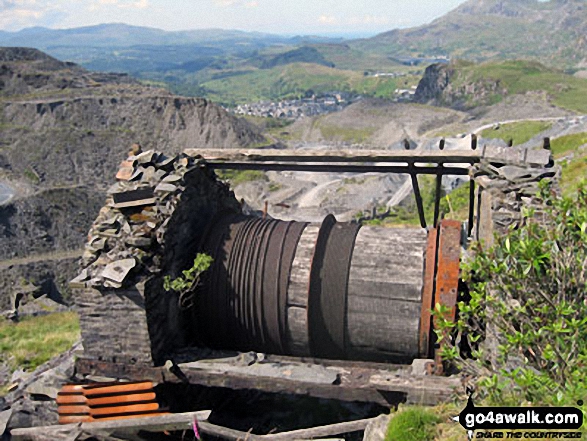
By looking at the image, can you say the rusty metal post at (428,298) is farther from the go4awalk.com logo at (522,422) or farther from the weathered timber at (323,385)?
the go4awalk.com logo at (522,422)

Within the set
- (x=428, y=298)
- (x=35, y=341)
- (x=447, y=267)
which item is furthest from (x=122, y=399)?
(x=35, y=341)

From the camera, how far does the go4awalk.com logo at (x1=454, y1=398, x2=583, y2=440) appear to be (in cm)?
466

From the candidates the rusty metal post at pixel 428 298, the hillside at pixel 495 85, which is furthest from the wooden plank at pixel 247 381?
the hillside at pixel 495 85

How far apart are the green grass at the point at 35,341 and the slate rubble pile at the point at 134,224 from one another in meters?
6.19

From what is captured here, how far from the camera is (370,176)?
57625 mm

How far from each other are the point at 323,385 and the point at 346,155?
400 cm

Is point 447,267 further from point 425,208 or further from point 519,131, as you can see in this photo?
point 519,131

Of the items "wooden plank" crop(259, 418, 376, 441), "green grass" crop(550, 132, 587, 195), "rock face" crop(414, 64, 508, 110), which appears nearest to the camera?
"wooden plank" crop(259, 418, 376, 441)

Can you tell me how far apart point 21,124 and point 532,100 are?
77.3 meters

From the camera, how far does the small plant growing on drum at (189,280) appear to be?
851 cm

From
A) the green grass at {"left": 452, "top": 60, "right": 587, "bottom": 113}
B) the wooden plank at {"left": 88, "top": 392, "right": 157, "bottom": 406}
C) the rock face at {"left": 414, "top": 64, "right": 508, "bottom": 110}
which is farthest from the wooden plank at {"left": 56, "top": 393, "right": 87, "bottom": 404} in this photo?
the rock face at {"left": 414, "top": 64, "right": 508, "bottom": 110}

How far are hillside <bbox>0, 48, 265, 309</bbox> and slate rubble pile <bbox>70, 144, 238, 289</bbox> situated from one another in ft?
111

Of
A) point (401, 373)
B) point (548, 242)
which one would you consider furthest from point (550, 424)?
point (401, 373)

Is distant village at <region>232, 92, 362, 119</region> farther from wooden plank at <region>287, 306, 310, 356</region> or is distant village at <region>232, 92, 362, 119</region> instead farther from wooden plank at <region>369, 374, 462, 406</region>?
wooden plank at <region>369, 374, 462, 406</region>
